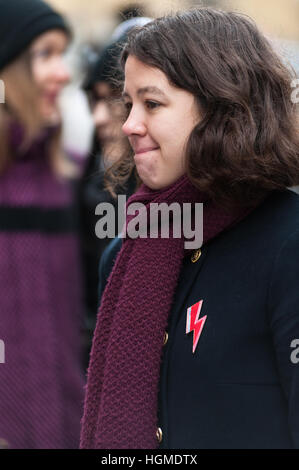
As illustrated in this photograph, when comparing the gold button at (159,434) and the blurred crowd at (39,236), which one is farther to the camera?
the blurred crowd at (39,236)

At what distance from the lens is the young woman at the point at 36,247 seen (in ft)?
11.9

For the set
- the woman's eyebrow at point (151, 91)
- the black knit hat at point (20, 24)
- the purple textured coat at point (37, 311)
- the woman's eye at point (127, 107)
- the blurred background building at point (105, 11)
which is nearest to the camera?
the woman's eyebrow at point (151, 91)

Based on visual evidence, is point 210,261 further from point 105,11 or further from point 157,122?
point 105,11

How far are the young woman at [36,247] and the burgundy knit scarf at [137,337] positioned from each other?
1448 mm

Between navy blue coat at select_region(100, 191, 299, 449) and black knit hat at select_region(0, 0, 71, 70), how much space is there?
210 centimetres

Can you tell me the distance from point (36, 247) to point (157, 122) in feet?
5.83

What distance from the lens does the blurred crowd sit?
3.63 meters

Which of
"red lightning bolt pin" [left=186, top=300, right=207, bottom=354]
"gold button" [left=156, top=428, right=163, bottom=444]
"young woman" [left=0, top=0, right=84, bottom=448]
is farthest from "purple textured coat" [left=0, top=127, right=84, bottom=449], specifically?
"red lightning bolt pin" [left=186, top=300, right=207, bottom=354]

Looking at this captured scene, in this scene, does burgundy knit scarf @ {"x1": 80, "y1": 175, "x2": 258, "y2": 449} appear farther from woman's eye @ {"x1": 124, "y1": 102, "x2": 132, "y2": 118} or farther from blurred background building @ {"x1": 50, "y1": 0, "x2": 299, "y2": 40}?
blurred background building @ {"x1": 50, "y1": 0, "x2": 299, "y2": 40}

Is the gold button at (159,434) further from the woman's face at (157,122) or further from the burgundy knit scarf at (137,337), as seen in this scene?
the woman's face at (157,122)

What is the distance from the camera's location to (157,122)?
82.4 inches

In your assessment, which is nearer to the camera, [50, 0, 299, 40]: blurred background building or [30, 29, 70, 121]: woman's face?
[30, 29, 70, 121]: woman's face

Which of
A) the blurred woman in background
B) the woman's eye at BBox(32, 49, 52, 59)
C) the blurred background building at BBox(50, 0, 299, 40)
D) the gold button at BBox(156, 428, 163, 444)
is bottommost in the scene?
the gold button at BBox(156, 428, 163, 444)

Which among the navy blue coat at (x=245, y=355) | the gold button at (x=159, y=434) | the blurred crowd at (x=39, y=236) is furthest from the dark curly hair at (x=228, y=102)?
the blurred crowd at (x=39, y=236)
